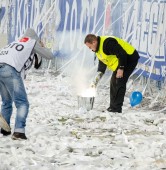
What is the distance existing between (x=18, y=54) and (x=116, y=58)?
2633 millimetres

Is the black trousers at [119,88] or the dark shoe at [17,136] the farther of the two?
the black trousers at [119,88]

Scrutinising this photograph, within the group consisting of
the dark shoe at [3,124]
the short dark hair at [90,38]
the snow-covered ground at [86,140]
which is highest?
the short dark hair at [90,38]

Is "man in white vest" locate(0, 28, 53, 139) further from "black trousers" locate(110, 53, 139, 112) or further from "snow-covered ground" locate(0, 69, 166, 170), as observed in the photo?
"black trousers" locate(110, 53, 139, 112)

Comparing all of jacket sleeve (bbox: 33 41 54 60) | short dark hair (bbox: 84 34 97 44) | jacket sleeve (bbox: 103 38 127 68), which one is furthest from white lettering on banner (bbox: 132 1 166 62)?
jacket sleeve (bbox: 33 41 54 60)

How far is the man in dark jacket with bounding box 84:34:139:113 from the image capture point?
7.21m

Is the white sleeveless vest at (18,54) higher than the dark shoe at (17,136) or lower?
higher

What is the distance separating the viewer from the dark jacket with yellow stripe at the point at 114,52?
7.21 meters

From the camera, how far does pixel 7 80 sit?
532 centimetres

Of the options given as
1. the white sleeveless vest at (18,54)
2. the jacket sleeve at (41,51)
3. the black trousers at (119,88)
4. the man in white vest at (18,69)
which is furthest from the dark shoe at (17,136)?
the black trousers at (119,88)

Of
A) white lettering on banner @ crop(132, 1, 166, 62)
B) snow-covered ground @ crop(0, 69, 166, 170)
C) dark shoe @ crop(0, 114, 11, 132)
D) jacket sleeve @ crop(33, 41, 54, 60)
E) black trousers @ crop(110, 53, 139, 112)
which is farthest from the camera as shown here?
white lettering on banner @ crop(132, 1, 166, 62)

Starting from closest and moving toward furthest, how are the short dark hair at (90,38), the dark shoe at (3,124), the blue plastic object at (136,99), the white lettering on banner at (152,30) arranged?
the dark shoe at (3,124), the short dark hair at (90,38), the blue plastic object at (136,99), the white lettering on banner at (152,30)

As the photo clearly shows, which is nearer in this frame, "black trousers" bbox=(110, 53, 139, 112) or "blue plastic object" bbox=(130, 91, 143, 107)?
"black trousers" bbox=(110, 53, 139, 112)

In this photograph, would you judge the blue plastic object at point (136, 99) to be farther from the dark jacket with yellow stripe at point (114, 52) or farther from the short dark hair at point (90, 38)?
the short dark hair at point (90, 38)

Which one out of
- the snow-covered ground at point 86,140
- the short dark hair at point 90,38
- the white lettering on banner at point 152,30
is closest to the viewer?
the snow-covered ground at point 86,140
